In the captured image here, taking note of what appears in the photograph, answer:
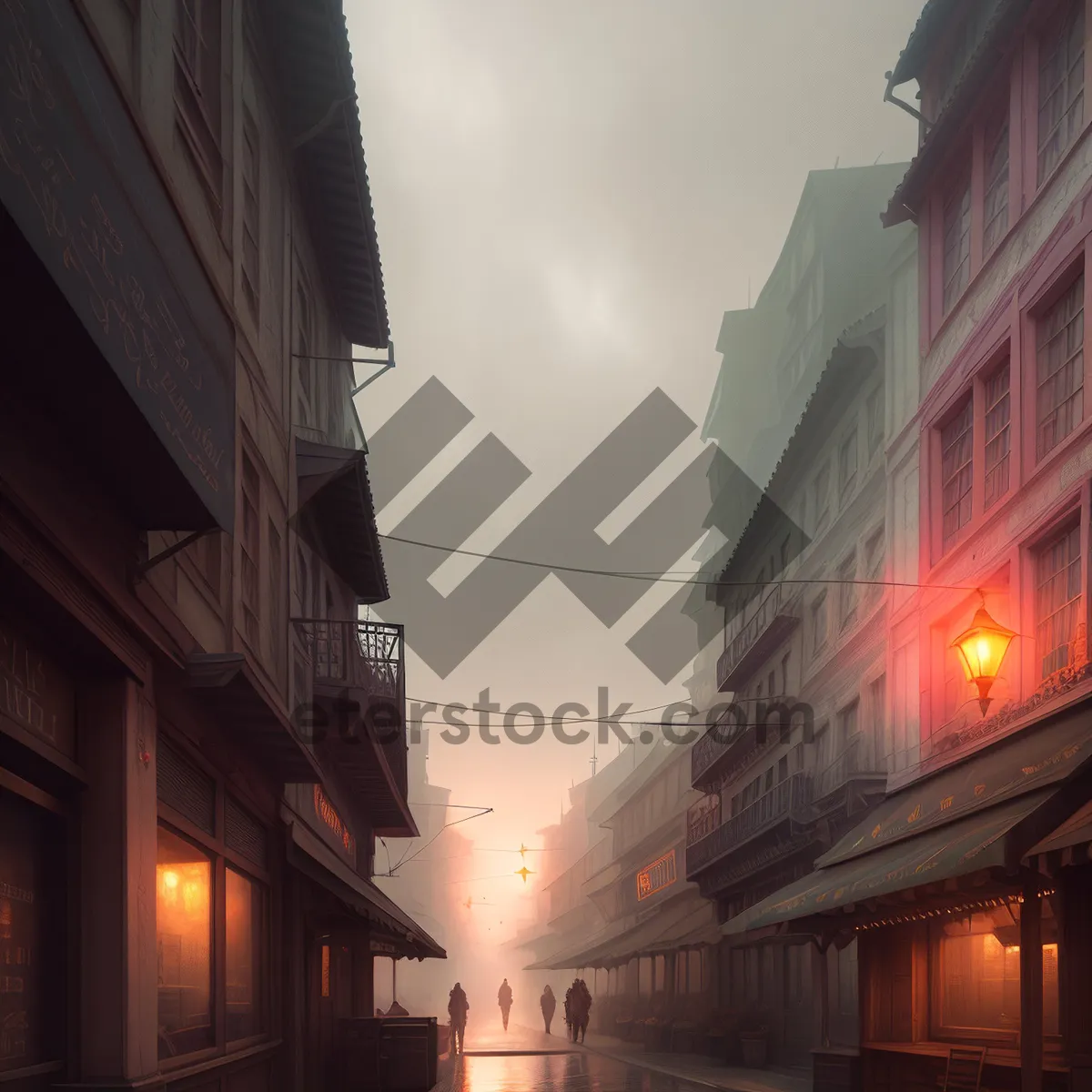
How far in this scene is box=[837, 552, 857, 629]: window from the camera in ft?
91.7

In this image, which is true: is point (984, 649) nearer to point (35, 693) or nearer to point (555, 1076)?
point (35, 693)

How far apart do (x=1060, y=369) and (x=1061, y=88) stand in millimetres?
3315

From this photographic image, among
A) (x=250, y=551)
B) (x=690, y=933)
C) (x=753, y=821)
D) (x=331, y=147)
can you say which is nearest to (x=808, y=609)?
(x=753, y=821)

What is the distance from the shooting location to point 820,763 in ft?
101

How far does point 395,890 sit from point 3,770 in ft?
319

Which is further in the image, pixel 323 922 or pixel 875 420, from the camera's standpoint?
pixel 875 420

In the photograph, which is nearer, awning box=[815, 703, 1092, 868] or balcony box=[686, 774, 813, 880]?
awning box=[815, 703, 1092, 868]

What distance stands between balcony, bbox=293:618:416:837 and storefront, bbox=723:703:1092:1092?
6.21 meters

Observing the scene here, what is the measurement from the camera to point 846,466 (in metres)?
29.7

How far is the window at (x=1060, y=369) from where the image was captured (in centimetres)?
1605

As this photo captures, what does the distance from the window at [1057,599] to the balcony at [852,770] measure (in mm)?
8484

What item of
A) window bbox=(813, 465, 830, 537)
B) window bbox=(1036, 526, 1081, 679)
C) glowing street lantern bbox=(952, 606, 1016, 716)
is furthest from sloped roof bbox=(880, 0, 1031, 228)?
window bbox=(813, 465, 830, 537)

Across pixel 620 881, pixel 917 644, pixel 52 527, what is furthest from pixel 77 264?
pixel 620 881

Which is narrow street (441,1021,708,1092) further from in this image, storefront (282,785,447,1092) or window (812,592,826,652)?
window (812,592,826,652)
